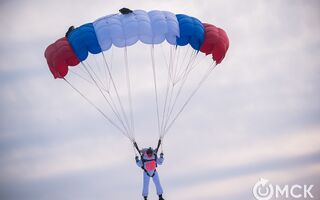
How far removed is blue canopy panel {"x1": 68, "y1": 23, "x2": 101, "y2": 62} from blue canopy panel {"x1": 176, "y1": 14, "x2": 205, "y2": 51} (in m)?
4.09

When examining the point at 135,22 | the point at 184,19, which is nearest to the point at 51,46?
the point at 135,22

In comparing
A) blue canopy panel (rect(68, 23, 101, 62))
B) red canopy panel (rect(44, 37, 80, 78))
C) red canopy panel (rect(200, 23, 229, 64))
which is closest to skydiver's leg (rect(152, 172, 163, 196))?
blue canopy panel (rect(68, 23, 101, 62))

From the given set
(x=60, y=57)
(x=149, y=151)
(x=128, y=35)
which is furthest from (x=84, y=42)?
(x=149, y=151)

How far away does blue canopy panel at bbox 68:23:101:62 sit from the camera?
33.5 m

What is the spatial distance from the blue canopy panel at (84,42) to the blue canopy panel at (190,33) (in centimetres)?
409

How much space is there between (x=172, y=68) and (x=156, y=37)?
1688 millimetres

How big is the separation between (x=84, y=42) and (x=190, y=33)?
202 inches

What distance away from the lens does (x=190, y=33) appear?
34406 mm

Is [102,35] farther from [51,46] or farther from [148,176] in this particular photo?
[148,176]

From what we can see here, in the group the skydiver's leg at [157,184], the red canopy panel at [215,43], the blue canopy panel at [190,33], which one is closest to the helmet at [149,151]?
the skydiver's leg at [157,184]

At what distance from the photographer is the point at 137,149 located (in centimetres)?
3241

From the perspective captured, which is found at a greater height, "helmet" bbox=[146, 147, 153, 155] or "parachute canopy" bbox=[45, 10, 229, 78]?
"parachute canopy" bbox=[45, 10, 229, 78]

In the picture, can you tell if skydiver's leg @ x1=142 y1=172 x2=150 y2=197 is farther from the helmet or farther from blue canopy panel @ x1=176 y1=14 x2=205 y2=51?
blue canopy panel @ x1=176 y1=14 x2=205 y2=51

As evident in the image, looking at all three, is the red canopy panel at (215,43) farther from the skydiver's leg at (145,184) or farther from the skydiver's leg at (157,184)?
the skydiver's leg at (145,184)
